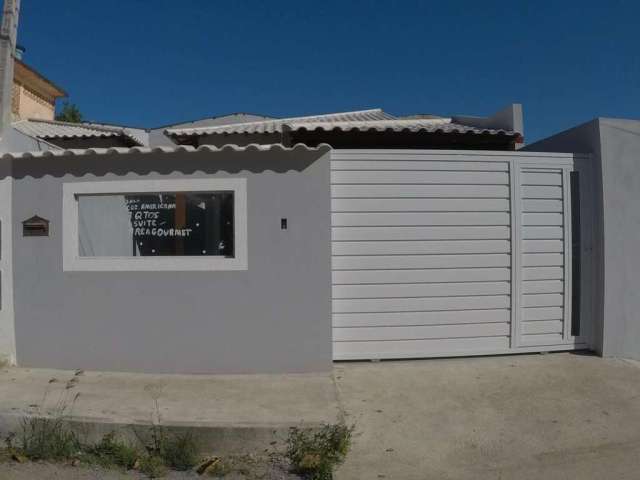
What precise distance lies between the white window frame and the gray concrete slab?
1161 mm

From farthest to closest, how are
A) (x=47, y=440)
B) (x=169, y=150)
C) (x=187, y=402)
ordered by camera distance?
(x=169, y=150)
(x=187, y=402)
(x=47, y=440)

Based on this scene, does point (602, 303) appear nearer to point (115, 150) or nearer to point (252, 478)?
point (252, 478)

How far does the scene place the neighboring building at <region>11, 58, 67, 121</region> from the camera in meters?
12.1

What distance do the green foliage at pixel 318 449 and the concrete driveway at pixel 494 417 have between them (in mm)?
107

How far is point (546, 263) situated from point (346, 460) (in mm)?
3691

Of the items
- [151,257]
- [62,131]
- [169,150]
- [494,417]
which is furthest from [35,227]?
[62,131]

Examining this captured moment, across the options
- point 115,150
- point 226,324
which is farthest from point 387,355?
point 115,150

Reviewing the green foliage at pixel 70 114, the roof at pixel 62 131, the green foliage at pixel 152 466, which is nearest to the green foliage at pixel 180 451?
the green foliage at pixel 152 466

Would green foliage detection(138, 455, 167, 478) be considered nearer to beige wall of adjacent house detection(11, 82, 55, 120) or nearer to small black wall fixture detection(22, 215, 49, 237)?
small black wall fixture detection(22, 215, 49, 237)

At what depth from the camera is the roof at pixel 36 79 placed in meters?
12.1

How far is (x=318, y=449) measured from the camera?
3.67 m

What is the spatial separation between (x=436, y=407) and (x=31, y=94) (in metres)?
13.4

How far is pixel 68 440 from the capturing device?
3.86 m

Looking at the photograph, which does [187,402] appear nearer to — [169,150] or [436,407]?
[436,407]
